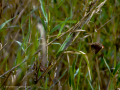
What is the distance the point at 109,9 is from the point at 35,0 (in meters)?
0.59

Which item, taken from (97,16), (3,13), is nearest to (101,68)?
(97,16)

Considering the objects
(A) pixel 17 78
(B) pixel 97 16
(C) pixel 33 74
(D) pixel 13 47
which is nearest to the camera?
(A) pixel 17 78

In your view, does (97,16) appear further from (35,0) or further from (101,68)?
(35,0)

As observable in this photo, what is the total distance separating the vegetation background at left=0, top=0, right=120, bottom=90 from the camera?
67 centimetres

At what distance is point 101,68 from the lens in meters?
1.14

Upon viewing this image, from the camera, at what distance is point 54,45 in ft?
3.19

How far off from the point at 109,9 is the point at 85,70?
426mm

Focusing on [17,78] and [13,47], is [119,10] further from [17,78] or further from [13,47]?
[17,78]

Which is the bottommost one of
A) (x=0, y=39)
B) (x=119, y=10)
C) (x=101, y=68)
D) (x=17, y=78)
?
(x=101, y=68)

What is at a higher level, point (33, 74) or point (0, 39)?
point (0, 39)

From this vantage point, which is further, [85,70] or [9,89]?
[85,70]

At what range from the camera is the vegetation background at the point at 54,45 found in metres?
0.67

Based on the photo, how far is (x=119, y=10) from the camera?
1.16 m

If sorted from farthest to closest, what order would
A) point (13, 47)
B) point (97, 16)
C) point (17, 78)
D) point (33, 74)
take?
point (97, 16)
point (13, 47)
point (33, 74)
point (17, 78)
